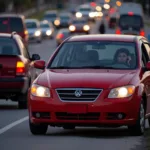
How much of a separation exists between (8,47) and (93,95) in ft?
22.2

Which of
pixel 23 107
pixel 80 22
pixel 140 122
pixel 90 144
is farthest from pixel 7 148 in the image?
pixel 80 22

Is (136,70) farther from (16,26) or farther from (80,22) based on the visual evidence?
(80,22)

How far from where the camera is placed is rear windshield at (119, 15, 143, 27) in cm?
5906

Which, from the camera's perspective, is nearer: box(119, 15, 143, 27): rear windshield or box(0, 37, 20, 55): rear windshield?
box(0, 37, 20, 55): rear windshield

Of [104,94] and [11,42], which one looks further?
[11,42]

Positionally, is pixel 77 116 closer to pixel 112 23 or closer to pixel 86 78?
pixel 86 78

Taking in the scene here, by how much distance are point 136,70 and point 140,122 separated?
3.10 ft

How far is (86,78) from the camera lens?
14773 millimetres

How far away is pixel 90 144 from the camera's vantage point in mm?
13805

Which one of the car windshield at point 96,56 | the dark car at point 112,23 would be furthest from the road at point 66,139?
the dark car at point 112,23

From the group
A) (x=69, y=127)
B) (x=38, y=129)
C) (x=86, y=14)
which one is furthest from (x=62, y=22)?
(x=38, y=129)

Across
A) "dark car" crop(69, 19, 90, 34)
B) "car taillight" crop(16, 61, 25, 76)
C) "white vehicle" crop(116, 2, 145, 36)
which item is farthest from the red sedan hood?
"dark car" crop(69, 19, 90, 34)

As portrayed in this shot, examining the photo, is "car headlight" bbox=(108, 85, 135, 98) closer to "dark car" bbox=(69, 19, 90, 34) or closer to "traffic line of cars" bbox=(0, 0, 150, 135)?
"traffic line of cars" bbox=(0, 0, 150, 135)

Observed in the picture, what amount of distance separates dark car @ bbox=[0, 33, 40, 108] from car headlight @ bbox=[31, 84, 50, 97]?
5.38 m
